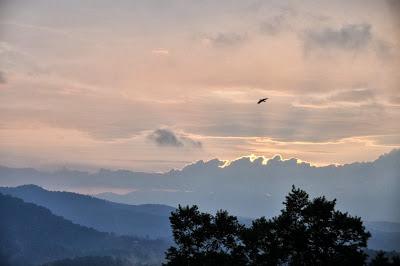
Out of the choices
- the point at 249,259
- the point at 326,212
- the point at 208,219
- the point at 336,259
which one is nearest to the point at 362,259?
the point at 336,259

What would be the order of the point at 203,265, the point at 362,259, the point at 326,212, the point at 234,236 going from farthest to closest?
the point at 234,236 → the point at 203,265 → the point at 326,212 → the point at 362,259

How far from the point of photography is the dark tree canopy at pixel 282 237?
7312 centimetres

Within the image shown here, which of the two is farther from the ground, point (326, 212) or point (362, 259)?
point (326, 212)

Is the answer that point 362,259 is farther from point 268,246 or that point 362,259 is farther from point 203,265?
point 203,265

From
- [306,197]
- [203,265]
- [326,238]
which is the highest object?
[306,197]

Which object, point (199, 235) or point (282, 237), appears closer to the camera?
point (282, 237)

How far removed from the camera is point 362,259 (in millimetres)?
69188

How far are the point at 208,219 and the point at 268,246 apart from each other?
45.2 feet

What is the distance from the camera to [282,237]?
77.2 meters

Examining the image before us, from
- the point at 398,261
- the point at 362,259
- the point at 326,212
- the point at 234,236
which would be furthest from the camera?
the point at 234,236

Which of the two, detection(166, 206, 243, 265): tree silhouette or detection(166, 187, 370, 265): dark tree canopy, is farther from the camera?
detection(166, 206, 243, 265): tree silhouette

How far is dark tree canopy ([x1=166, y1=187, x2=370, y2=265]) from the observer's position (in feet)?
240

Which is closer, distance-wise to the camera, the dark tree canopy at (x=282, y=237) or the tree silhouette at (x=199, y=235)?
the dark tree canopy at (x=282, y=237)

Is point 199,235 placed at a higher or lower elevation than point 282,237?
lower
